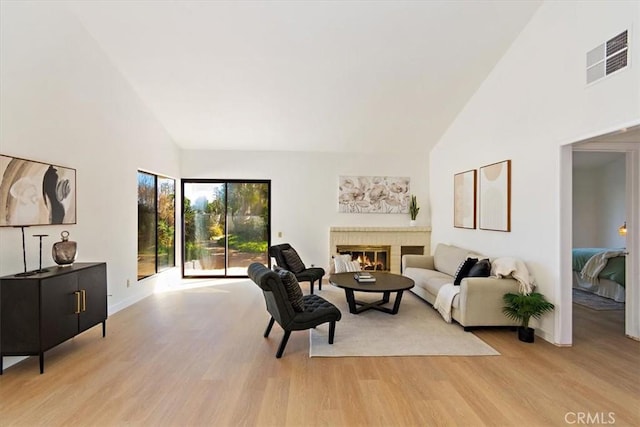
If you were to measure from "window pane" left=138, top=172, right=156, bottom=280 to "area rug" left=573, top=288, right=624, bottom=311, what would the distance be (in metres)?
7.55

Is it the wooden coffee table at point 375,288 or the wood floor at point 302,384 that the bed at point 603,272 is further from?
the wooden coffee table at point 375,288

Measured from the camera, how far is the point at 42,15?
3.62m

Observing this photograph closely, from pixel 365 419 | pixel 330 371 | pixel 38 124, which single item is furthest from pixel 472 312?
pixel 38 124

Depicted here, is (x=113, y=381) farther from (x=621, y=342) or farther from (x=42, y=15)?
(x=621, y=342)

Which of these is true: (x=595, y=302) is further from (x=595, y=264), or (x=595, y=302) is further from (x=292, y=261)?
(x=292, y=261)

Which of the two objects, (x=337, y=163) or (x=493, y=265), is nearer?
(x=493, y=265)

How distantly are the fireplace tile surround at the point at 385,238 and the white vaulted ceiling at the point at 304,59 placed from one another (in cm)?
210

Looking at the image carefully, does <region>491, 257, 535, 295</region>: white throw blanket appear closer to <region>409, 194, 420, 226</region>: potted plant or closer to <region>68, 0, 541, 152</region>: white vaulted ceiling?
<region>68, 0, 541, 152</region>: white vaulted ceiling

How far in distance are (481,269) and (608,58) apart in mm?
2690

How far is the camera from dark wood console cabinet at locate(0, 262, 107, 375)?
304 cm

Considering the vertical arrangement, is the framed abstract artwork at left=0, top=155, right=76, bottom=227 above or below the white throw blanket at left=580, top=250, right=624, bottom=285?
above

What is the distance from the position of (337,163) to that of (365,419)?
230 inches

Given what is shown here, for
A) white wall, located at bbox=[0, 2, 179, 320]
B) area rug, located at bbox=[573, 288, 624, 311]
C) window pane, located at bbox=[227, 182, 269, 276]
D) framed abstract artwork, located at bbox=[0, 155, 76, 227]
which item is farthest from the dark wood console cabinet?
area rug, located at bbox=[573, 288, 624, 311]

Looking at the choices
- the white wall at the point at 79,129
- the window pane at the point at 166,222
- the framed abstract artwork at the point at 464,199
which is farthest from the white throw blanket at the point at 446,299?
the window pane at the point at 166,222
